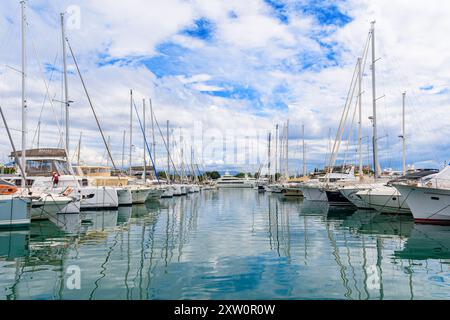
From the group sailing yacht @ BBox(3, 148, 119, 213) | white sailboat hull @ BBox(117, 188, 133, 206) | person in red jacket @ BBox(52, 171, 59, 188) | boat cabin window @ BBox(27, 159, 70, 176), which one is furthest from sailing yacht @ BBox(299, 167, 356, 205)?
boat cabin window @ BBox(27, 159, 70, 176)

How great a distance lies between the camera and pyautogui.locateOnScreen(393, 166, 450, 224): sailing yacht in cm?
2397

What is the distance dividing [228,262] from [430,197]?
16218mm

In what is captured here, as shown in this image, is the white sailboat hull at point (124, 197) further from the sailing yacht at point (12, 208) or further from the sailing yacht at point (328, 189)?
the sailing yacht at point (328, 189)

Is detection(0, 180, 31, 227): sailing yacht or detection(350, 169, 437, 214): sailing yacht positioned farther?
detection(350, 169, 437, 214): sailing yacht

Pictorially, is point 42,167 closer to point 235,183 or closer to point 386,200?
point 386,200

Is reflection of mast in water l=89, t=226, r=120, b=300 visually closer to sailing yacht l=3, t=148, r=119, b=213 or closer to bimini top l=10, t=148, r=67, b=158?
sailing yacht l=3, t=148, r=119, b=213

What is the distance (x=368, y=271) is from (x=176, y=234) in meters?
11.4

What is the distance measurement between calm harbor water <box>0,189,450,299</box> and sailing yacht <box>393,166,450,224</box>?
120 cm

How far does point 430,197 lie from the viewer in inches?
962

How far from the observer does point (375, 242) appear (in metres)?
18.9

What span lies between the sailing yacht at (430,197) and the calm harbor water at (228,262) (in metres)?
1.20

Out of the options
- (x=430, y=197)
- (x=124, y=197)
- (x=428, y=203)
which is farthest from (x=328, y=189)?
(x=124, y=197)

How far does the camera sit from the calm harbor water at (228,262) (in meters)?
10.7
